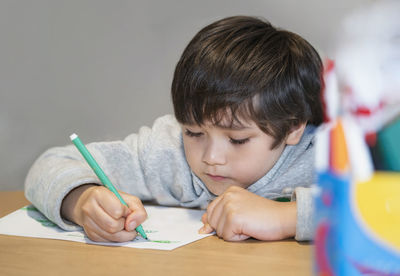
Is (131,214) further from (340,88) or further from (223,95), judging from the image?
(340,88)

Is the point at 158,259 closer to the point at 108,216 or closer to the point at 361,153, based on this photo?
the point at 108,216

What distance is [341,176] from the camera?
0.30 meters

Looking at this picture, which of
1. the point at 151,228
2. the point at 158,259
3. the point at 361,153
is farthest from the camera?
the point at 151,228

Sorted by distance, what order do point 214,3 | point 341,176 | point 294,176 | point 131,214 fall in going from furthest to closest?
point 214,3, point 294,176, point 131,214, point 341,176

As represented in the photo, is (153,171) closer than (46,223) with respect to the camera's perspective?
No

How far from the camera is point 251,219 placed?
Result: 683 mm

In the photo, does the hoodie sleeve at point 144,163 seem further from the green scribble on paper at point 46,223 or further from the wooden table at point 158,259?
the wooden table at point 158,259

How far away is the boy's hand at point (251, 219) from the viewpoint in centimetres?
68

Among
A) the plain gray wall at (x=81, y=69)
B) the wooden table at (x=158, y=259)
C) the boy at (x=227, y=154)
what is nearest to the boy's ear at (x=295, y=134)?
the boy at (x=227, y=154)

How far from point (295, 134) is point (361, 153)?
58 cm

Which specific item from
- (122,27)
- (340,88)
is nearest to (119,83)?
(122,27)

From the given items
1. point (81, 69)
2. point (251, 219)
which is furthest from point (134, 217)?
point (81, 69)

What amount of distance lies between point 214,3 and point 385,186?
1025mm

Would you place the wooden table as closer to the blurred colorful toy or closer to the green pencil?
the green pencil
